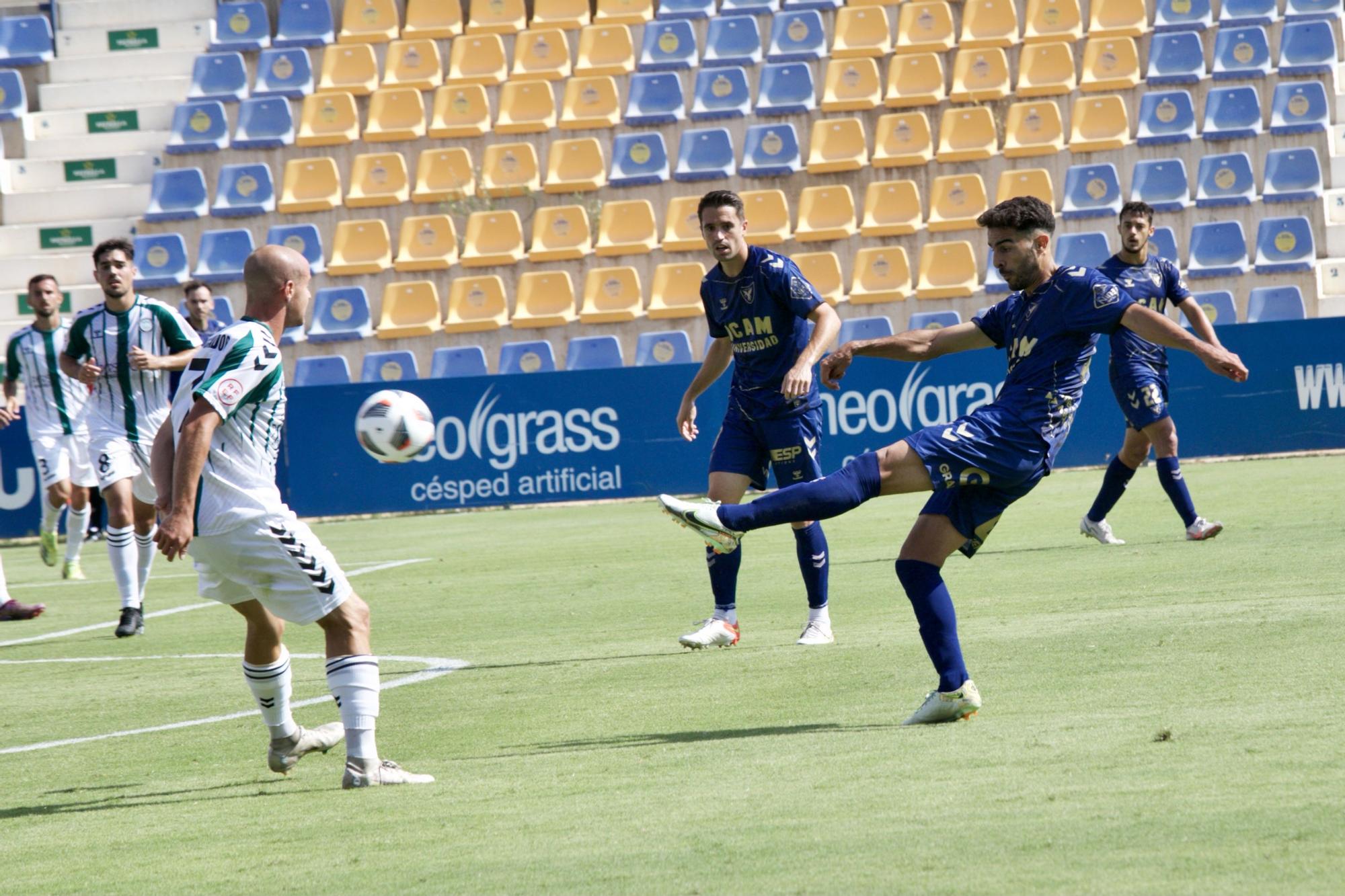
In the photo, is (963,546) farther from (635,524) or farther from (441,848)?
(635,524)

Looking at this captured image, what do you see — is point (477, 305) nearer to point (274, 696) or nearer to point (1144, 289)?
point (1144, 289)

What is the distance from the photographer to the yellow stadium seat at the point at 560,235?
23.0m

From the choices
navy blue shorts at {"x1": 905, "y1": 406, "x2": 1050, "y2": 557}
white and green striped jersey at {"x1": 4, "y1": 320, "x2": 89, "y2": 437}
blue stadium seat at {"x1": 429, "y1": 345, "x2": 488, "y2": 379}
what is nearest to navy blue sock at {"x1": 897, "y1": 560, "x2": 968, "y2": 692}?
navy blue shorts at {"x1": 905, "y1": 406, "x2": 1050, "y2": 557}

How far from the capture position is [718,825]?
14.6ft

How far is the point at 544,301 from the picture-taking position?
2255 cm

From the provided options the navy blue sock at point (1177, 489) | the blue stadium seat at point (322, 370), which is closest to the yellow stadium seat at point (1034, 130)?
the blue stadium seat at point (322, 370)

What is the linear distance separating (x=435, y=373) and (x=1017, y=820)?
17.9 meters

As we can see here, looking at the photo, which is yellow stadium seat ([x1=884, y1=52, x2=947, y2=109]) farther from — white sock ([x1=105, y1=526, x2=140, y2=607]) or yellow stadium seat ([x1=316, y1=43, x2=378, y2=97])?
white sock ([x1=105, y1=526, x2=140, y2=607])

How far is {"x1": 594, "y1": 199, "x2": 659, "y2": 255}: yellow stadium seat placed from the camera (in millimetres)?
22938

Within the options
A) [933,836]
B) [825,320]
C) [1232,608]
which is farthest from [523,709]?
[1232,608]

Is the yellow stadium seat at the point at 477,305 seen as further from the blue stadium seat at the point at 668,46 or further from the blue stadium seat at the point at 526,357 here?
the blue stadium seat at the point at 668,46

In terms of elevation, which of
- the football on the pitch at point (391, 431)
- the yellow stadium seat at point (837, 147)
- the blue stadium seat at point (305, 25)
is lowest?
the football on the pitch at point (391, 431)

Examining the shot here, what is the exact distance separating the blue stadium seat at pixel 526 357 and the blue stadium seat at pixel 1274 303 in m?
9.23

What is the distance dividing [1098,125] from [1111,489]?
486 inches
